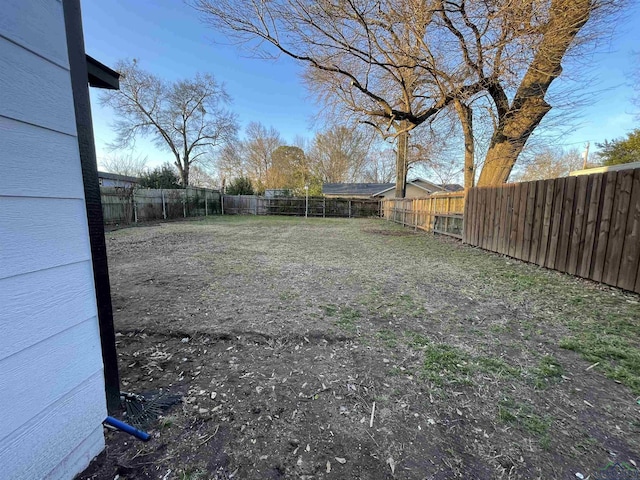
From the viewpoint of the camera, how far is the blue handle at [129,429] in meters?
1.31

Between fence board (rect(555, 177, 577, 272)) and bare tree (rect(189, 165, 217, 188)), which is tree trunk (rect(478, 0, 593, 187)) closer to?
fence board (rect(555, 177, 577, 272))

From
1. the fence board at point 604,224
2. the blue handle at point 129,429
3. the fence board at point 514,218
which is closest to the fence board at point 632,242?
the fence board at point 604,224

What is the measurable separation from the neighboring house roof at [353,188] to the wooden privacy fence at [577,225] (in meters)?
18.5

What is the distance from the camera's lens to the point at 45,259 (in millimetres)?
989

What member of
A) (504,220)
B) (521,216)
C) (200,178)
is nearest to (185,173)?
(200,178)

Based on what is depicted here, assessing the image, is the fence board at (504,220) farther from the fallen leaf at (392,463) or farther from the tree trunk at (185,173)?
the tree trunk at (185,173)

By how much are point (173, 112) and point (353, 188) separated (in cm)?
1598

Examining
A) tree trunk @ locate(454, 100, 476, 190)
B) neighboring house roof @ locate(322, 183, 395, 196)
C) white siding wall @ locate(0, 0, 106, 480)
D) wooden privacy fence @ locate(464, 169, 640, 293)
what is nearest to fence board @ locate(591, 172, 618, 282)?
wooden privacy fence @ locate(464, 169, 640, 293)

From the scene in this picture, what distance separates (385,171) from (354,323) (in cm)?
2859

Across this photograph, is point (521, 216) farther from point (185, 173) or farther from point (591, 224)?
point (185, 173)

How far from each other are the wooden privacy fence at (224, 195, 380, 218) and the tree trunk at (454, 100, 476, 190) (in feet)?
39.0

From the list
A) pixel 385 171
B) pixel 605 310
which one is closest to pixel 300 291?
pixel 605 310

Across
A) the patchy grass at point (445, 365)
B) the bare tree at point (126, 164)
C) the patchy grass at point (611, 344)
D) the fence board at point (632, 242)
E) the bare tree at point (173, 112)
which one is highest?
the bare tree at point (173, 112)

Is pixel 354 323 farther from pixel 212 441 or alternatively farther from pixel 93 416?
pixel 93 416
